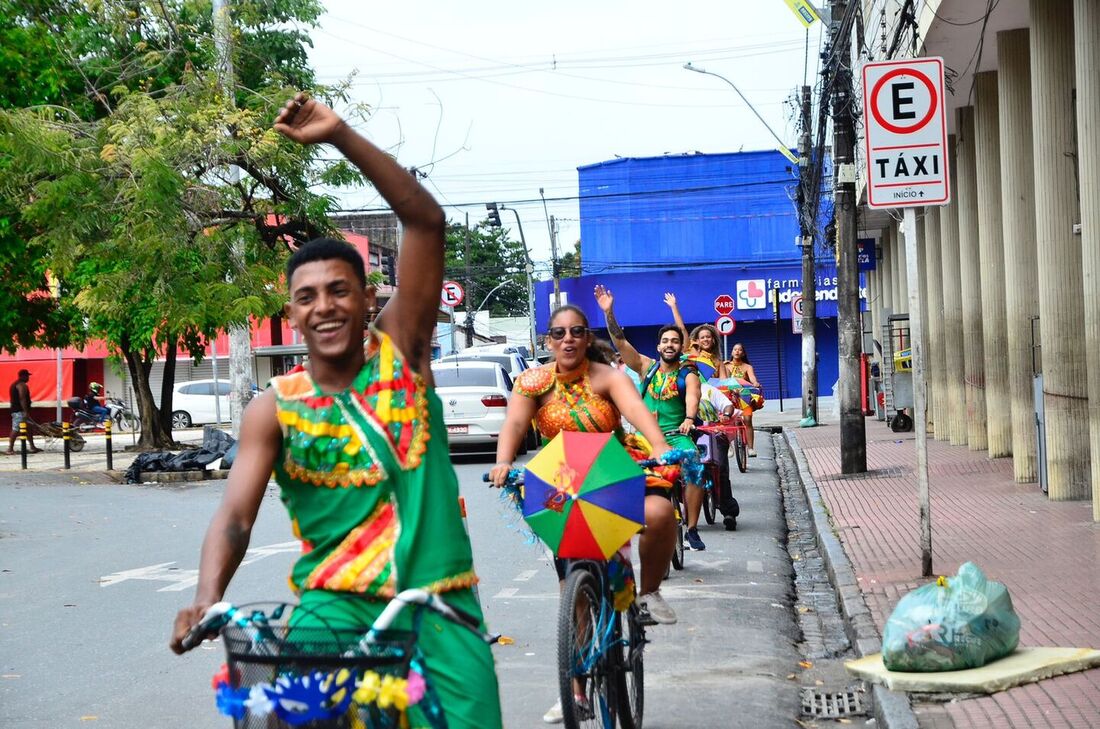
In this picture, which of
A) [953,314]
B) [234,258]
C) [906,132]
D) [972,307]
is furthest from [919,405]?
[234,258]

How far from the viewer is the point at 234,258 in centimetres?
2252

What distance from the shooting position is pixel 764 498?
55.8 ft

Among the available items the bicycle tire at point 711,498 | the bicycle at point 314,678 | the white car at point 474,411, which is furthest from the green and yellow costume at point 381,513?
the white car at point 474,411

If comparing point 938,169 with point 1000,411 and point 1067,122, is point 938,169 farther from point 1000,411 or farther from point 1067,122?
point 1000,411

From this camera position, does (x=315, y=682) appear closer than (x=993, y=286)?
Yes

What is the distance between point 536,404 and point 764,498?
1078 cm

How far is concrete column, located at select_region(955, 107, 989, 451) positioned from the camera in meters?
21.0

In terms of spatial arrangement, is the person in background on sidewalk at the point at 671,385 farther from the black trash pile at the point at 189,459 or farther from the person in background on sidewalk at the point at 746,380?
the black trash pile at the point at 189,459

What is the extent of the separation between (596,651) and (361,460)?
2.55 meters

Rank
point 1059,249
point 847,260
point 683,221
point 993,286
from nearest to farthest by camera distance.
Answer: point 1059,249, point 847,260, point 993,286, point 683,221

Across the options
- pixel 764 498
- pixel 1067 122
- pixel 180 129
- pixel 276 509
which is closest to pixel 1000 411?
pixel 764 498

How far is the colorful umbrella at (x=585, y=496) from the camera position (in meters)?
5.58

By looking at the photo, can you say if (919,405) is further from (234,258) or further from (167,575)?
(234,258)

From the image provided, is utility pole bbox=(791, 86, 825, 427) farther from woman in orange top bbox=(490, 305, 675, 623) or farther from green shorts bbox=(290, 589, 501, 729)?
green shorts bbox=(290, 589, 501, 729)
